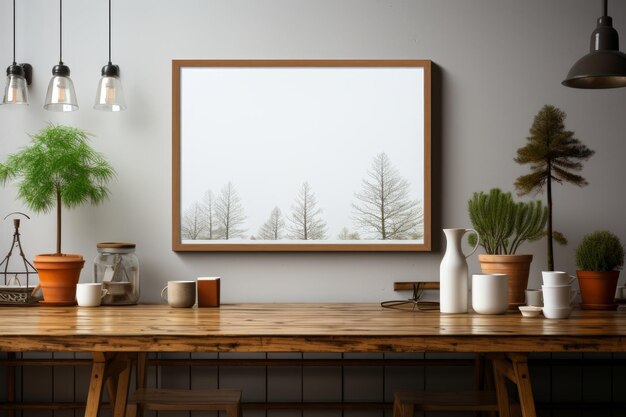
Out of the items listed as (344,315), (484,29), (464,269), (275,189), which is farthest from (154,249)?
(484,29)

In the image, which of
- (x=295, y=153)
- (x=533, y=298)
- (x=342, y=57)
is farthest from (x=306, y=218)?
(x=533, y=298)

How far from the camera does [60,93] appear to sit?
2.57 m

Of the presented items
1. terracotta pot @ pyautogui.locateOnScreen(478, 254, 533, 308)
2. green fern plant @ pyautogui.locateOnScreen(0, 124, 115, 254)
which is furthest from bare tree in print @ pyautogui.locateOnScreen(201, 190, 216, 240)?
terracotta pot @ pyautogui.locateOnScreen(478, 254, 533, 308)

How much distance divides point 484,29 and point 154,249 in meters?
1.70

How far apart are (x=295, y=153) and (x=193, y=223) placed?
526 millimetres

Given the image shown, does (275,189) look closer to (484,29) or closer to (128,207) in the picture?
(128,207)

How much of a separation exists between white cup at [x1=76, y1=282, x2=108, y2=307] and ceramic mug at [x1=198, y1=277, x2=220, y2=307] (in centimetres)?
39

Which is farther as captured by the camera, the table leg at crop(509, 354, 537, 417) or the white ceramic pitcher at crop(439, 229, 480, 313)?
the white ceramic pitcher at crop(439, 229, 480, 313)

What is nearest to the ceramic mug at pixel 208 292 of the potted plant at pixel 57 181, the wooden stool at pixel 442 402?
the potted plant at pixel 57 181

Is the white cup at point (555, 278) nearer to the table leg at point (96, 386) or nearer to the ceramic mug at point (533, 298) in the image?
the ceramic mug at point (533, 298)

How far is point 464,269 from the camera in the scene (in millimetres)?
2285

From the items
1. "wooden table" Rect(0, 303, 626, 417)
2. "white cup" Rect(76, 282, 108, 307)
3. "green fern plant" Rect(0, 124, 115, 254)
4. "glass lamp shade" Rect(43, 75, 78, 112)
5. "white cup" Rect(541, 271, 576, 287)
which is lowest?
"wooden table" Rect(0, 303, 626, 417)

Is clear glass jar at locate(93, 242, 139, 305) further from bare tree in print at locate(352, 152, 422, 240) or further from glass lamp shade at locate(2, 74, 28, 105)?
bare tree in print at locate(352, 152, 422, 240)

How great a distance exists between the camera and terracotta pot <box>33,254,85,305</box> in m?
2.49
